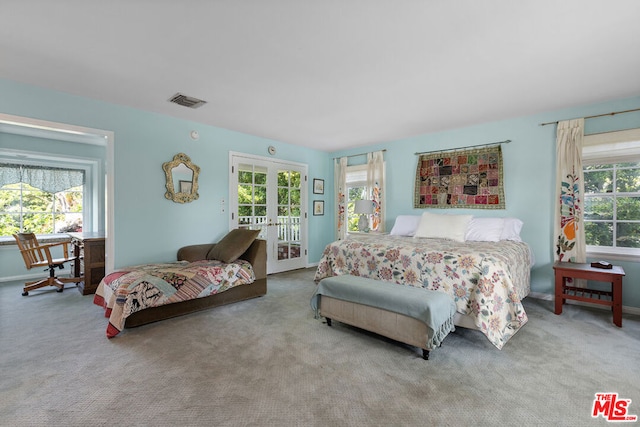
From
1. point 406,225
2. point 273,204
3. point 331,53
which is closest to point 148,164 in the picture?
point 273,204

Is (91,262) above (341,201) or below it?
below

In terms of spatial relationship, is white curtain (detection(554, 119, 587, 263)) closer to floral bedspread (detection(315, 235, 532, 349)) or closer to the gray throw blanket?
floral bedspread (detection(315, 235, 532, 349))

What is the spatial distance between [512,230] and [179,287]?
4.00 m

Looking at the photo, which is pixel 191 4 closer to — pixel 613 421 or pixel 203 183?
pixel 203 183

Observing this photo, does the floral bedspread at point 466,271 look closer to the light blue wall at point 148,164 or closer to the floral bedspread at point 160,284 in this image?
the floral bedspread at point 160,284

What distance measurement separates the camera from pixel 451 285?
2664 millimetres

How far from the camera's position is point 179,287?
305cm

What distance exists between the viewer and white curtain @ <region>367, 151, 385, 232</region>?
207 inches

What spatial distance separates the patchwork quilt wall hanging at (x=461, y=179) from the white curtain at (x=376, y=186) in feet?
1.98

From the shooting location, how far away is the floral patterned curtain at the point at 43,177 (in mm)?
4926

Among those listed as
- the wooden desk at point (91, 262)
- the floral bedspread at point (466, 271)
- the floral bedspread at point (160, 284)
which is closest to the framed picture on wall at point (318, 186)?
the floral bedspread at point (466, 271)

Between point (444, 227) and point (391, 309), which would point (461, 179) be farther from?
point (391, 309)

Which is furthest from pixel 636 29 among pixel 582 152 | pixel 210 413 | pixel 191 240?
pixel 191 240

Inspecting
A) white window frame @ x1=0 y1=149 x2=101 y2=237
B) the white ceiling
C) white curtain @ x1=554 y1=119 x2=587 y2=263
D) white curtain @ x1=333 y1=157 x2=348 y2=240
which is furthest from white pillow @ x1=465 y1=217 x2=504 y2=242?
white window frame @ x1=0 y1=149 x2=101 y2=237
